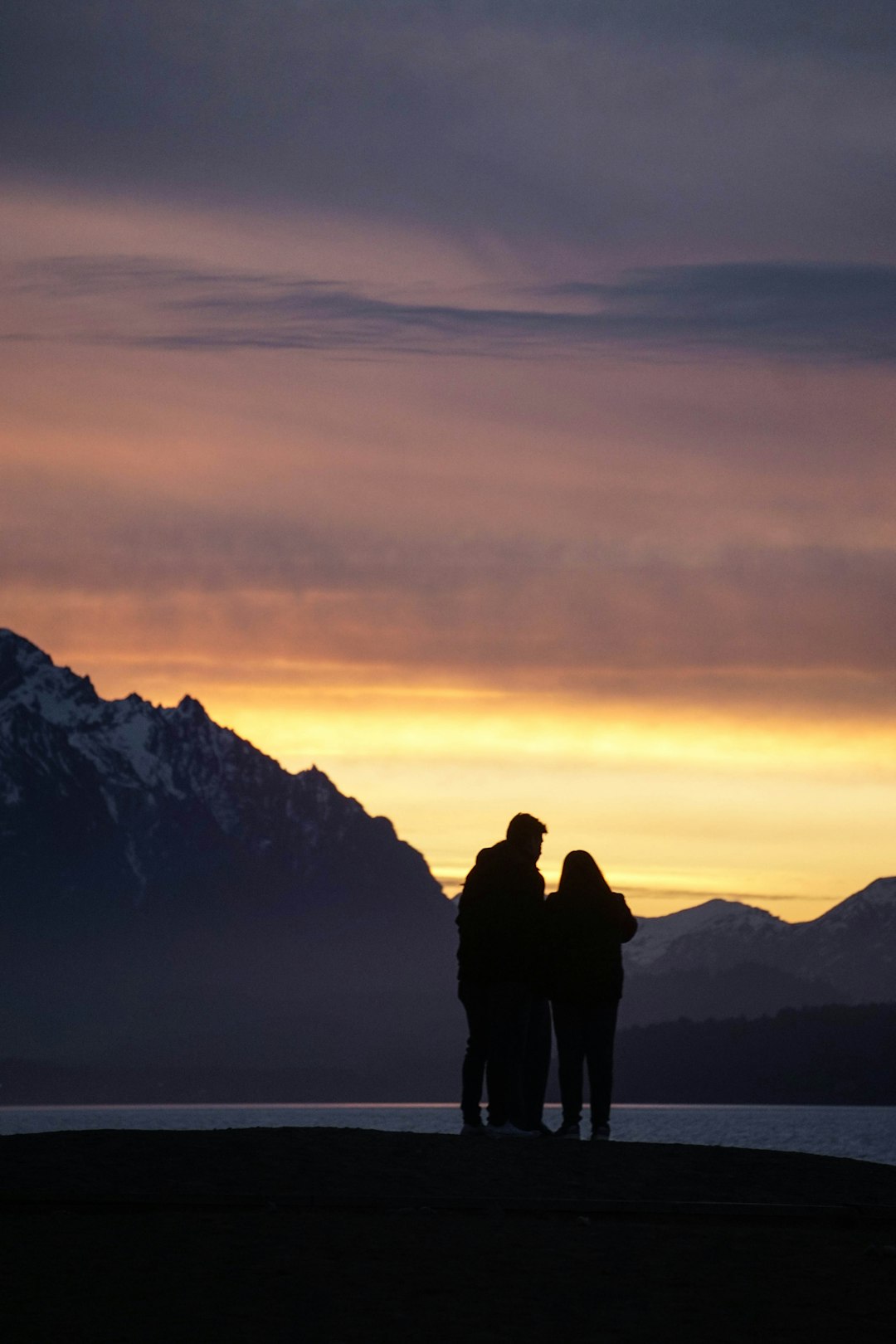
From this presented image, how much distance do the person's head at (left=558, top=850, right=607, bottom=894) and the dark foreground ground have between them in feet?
10.2

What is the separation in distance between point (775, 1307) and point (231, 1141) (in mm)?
6173

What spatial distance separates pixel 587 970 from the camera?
18281mm

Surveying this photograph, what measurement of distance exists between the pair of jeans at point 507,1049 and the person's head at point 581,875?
1.14 meters

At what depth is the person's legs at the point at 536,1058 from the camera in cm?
1853

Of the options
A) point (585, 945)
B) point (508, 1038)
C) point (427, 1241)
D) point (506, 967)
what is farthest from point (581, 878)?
point (427, 1241)

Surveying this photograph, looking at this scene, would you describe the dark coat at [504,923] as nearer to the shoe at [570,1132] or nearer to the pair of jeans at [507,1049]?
the pair of jeans at [507,1049]

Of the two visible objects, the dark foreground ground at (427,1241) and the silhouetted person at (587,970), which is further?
the silhouetted person at (587,970)

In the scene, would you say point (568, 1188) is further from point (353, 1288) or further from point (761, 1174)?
point (353, 1288)

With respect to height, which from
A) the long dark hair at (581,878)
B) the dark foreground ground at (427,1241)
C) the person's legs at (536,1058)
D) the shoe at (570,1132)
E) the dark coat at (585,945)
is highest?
the long dark hair at (581,878)

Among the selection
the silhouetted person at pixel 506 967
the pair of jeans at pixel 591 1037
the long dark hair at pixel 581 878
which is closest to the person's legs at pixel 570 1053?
the pair of jeans at pixel 591 1037

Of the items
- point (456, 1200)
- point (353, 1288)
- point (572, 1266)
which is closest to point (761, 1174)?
point (456, 1200)

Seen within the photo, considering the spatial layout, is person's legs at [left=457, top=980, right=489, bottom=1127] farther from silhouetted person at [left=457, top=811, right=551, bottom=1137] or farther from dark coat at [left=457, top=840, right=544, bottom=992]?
dark coat at [left=457, top=840, right=544, bottom=992]

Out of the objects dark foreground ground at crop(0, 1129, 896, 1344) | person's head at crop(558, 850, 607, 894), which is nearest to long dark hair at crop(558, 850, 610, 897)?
person's head at crop(558, 850, 607, 894)

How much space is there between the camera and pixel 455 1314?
8.99 m
